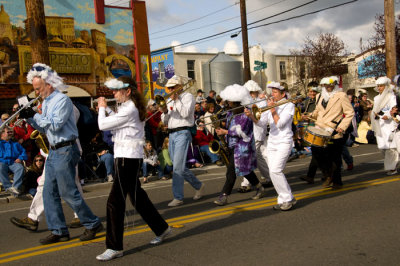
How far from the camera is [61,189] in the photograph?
570 cm

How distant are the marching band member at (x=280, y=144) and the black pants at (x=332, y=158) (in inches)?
64.5

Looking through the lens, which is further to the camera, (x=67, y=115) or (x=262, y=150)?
(x=262, y=150)

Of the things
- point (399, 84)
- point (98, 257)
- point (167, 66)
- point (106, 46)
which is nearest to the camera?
point (98, 257)

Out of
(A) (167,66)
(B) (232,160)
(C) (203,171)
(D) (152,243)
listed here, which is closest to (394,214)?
(B) (232,160)

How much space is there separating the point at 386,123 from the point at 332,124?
232cm

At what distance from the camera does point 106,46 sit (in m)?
21.9

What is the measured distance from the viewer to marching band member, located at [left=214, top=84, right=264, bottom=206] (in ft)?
24.9

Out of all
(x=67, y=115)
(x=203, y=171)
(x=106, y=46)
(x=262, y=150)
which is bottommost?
(x=203, y=171)

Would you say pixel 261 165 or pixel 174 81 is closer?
pixel 174 81

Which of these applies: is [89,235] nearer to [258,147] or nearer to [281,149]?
[281,149]

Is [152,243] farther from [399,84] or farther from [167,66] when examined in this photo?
[167,66]

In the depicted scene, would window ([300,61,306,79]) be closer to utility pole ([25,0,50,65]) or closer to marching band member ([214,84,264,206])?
utility pole ([25,0,50,65])

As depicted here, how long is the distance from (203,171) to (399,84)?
576cm

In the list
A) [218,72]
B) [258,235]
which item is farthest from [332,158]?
[218,72]
